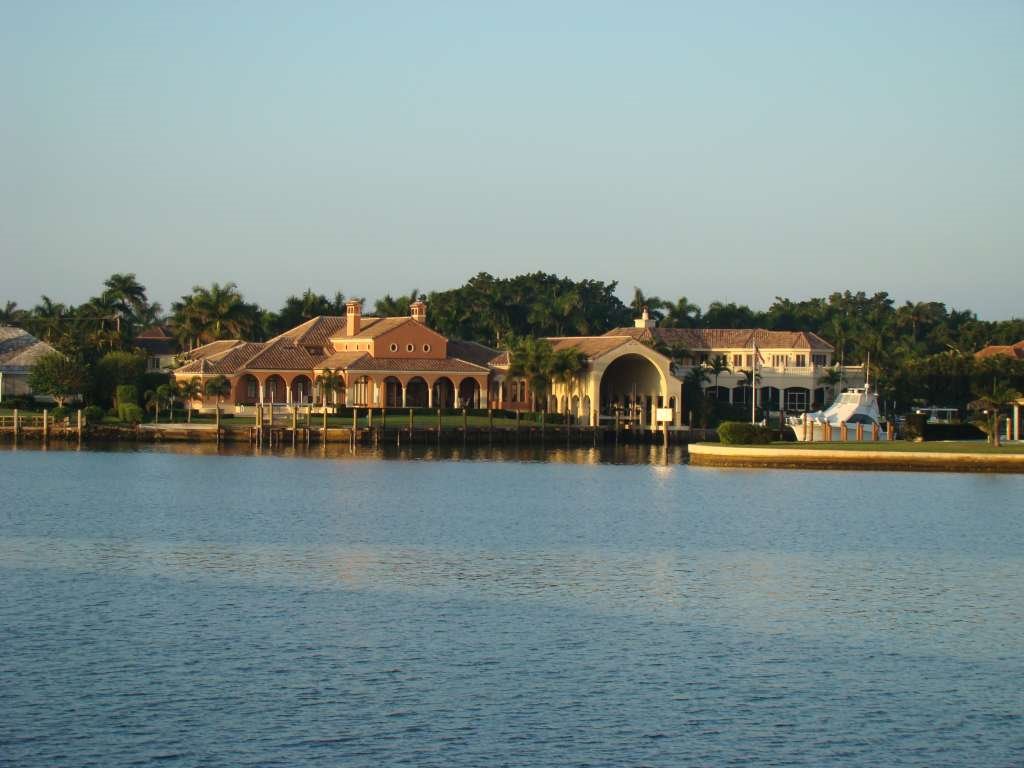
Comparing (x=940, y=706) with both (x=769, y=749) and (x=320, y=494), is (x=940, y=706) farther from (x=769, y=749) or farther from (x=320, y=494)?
(x=320, y=494)

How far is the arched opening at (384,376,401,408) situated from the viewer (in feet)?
371

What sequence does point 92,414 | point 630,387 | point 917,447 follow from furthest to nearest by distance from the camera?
point 630,387 → point 92,414 → point 917,447

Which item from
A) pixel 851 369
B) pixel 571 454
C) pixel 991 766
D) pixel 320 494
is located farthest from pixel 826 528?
pixel 851 369

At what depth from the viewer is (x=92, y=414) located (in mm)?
106375

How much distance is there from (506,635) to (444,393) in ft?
284

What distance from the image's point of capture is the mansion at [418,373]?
4377 inches

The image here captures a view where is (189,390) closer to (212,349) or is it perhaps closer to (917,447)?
(212,349)

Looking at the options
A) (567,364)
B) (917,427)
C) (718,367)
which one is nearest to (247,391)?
(567,364)

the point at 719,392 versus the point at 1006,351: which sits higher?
the point at 1006,351

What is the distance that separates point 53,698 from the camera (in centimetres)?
2433

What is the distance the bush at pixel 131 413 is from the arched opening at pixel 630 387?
32613 millimetres

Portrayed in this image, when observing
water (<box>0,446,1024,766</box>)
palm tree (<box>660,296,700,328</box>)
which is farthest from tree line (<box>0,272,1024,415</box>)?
water (<box>0,446,1024,766</box>)

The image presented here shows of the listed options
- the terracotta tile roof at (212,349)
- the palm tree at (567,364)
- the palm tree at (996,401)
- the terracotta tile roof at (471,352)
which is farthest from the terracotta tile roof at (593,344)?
the palm tree at (996,401)

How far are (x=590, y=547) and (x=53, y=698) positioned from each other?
22782 mm
